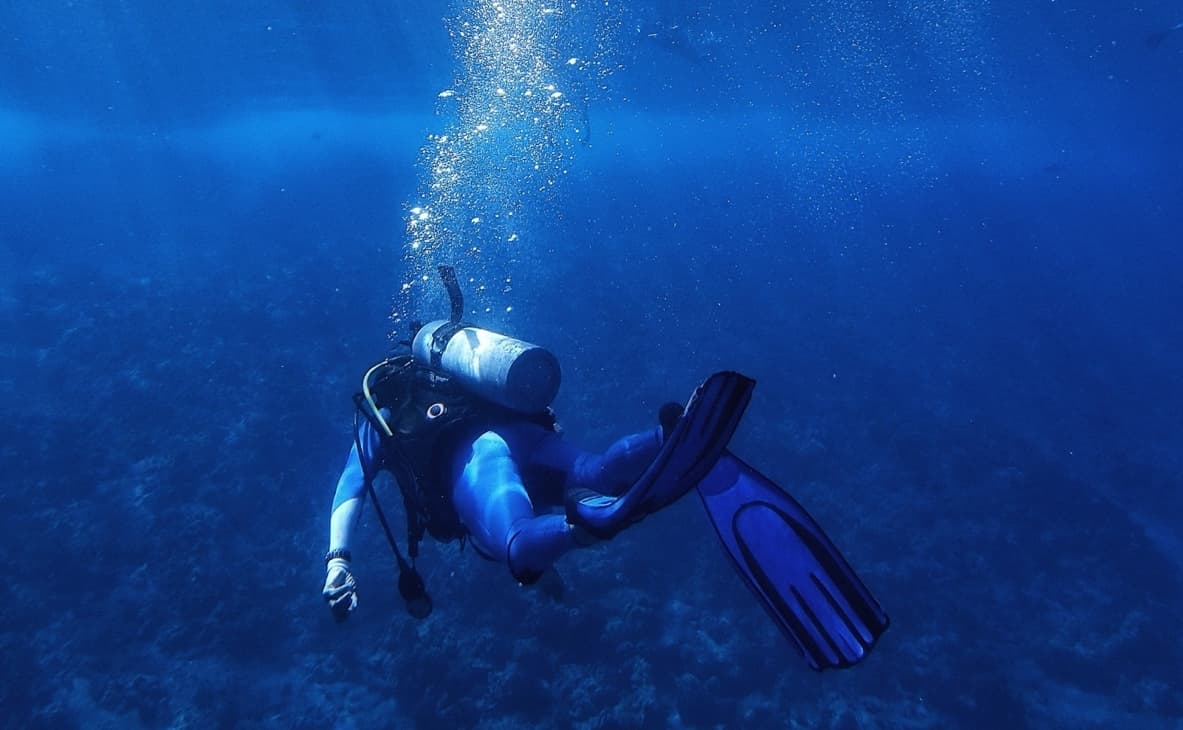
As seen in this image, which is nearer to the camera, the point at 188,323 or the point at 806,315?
the point at 188,323

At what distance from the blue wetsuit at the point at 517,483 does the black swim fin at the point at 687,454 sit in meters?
0.23

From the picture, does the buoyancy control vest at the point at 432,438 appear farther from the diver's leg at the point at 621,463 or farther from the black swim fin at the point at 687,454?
the black swim fin at the point at 687,454

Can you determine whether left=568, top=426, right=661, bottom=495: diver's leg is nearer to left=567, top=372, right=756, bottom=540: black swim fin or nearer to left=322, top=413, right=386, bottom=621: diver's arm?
left=567, top=372, right=756, bottom=540: black swim fin

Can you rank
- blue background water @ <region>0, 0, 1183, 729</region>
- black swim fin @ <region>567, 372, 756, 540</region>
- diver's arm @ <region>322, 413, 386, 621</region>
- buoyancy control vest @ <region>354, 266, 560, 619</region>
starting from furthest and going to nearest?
1. blue background water @ <region>0, 0, 1183, 729</region>
2. buoyancy control vest @ <region>354, 266, 560, 619</region>
3. diver's arm @ <region>322, 413, 386, 621</region>
4. black swim fin @ <region>567, 372, 756, 540</region>

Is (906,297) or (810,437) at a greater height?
(810,437)

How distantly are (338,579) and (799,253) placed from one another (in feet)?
96.5

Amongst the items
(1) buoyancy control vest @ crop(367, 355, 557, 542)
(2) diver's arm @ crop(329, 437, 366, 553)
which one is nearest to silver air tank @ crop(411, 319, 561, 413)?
(1) buoyancy control vest @ crop(367, 355, 557, 542)

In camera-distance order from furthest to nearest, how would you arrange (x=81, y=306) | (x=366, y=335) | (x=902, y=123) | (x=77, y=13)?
(x=902, y=123) → (x=77, y=13) → (x=81, y=306) → (x=366, y=335)

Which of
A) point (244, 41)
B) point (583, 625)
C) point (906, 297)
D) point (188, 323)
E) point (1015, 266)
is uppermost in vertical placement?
point (244, 41)

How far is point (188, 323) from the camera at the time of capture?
54.8 ft

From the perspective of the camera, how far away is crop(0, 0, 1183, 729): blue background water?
8242 millimetres

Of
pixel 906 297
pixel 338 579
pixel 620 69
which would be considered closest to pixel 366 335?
pixel 338 579

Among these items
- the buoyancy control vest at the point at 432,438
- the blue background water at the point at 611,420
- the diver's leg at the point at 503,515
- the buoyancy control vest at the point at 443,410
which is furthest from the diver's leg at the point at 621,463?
the blue background water at the point at 611,420

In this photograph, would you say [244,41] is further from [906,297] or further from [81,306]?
[906,297]
